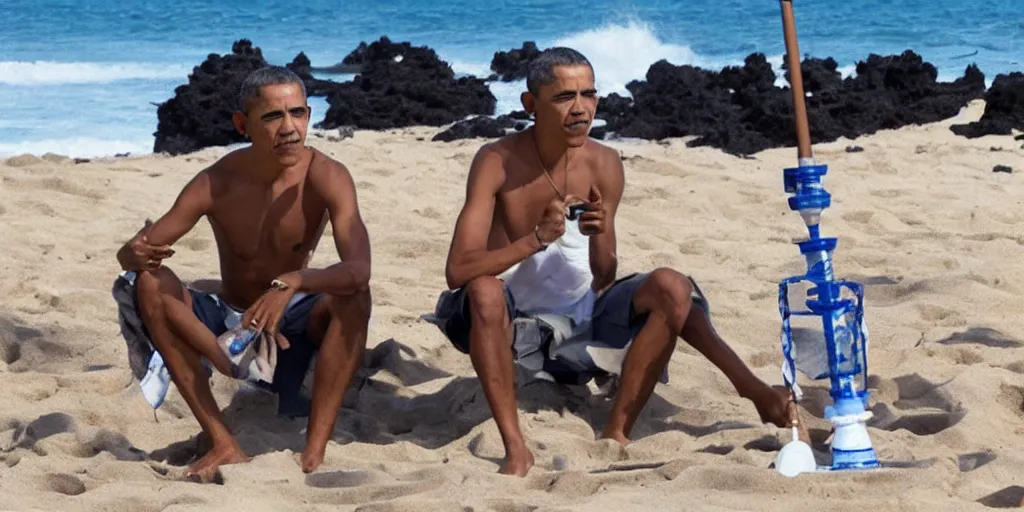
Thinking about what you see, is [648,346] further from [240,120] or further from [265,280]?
[240,120]

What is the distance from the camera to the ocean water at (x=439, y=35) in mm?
18781

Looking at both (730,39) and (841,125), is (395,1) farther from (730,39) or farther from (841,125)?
(841,125)

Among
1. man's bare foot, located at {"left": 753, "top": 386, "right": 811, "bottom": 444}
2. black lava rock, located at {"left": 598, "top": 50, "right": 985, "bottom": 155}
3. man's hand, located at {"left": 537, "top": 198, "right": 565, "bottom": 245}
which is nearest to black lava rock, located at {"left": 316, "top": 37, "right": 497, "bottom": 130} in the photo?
black lava rock, located at {"left": 598, "top": 50, "right": 985, "bottom": 155}

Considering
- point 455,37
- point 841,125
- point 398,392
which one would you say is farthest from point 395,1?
point 398,392

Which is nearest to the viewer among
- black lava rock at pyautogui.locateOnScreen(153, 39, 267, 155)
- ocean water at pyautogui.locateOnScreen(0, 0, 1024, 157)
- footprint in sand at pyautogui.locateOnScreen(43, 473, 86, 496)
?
footprint in sand at pyautogui.locateOnScreen(43, 473, 86, 496)

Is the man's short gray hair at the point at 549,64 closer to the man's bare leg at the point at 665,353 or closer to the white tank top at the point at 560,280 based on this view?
the white tank top at the point at 560,280

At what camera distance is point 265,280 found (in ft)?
14.3

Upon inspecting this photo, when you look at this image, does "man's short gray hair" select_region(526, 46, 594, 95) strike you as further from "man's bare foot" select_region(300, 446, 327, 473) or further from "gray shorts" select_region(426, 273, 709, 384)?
"man's bare foot" select_region(300, 446, 327, 473)

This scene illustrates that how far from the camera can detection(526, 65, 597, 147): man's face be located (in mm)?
4160

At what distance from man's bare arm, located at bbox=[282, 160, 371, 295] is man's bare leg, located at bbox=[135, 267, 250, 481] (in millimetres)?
320

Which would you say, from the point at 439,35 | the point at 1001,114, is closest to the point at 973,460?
the point at 1001,114

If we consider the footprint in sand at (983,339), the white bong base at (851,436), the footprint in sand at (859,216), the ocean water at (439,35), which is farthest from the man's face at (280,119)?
the ocean water at (439,35)

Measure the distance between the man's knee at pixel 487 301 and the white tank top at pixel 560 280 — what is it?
0.36 m

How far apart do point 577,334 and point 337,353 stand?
72 cm
